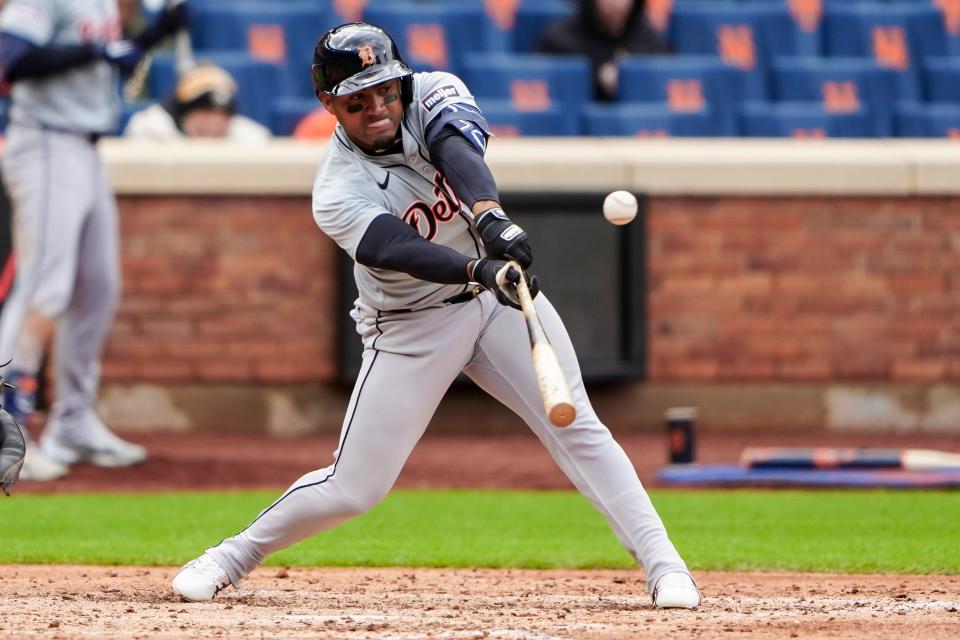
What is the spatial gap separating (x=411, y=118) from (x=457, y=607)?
54.4 inches

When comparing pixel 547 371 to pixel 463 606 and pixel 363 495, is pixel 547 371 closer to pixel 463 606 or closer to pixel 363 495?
pixel 363 495

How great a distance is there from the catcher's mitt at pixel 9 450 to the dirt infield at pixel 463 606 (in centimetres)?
35

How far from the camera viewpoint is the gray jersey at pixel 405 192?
4.60 m

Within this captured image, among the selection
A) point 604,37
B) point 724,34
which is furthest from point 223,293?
point 724,34

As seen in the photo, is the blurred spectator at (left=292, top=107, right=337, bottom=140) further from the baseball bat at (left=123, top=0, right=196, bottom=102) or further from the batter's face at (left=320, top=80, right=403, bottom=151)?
the batter's face at (left=320, top=80, right=403, bottom=151)

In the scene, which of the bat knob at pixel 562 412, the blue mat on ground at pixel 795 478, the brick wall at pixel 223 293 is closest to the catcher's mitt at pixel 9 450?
the bat knob at pixel 562 412

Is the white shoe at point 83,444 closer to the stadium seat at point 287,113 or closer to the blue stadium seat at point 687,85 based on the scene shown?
the stadium seat at point 287,113

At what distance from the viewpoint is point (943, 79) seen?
1176 cm

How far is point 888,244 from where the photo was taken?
10328mm

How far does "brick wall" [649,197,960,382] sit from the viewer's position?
10.3 meters

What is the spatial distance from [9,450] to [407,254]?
1408mm

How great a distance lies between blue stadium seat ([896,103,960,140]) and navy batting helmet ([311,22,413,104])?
24.7ft

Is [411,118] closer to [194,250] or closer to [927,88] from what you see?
[194,250]

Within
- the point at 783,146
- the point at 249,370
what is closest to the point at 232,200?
the point at 249,370
